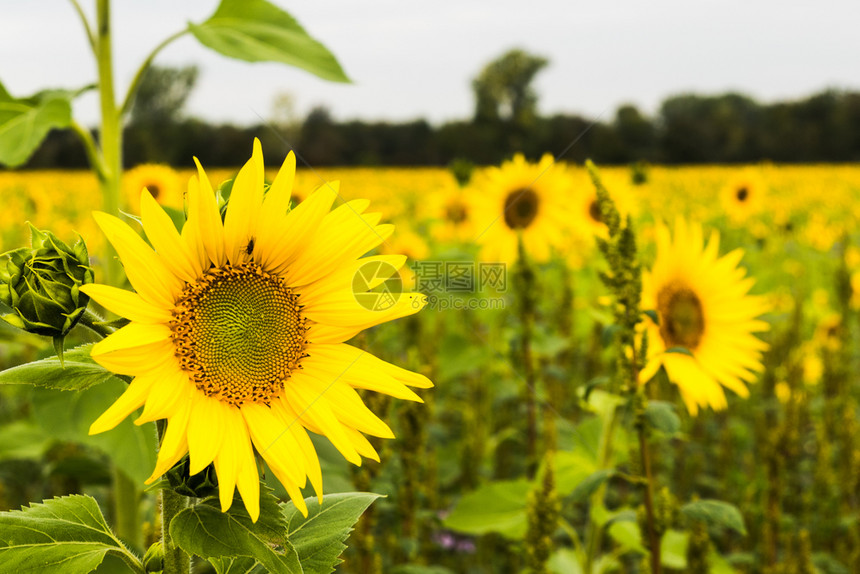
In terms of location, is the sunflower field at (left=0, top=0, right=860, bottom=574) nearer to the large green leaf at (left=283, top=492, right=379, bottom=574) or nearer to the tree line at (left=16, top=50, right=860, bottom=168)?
the large green leaf at (left=283, top=492, right=379, bottom=574)

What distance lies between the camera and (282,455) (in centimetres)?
85

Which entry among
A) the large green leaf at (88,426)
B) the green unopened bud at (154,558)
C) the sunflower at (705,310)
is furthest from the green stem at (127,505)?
the sunflower at (705,310)

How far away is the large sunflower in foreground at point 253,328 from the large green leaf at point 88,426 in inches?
26.1


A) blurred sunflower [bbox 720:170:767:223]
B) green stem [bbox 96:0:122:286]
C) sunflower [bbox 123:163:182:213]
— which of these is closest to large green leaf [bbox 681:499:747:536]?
green stem [bbox 96:0:122:286]

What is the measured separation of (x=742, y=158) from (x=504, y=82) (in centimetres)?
2382

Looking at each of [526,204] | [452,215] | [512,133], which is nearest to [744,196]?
[512,133]

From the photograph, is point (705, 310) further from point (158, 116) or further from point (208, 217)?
point (158, 116)

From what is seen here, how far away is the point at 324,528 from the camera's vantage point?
36.4 inches

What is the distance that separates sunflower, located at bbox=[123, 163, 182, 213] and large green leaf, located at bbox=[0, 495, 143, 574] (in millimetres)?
→ 3935

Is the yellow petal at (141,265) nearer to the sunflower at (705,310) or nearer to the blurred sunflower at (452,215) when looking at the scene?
the sunflower at (705,310)

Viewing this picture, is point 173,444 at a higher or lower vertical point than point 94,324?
lower

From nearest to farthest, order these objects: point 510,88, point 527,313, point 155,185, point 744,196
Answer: point 527,313
point 510,88
point 155,185
point 744,196

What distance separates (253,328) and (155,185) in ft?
14.4

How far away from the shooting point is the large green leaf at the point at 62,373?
0.80 metres
